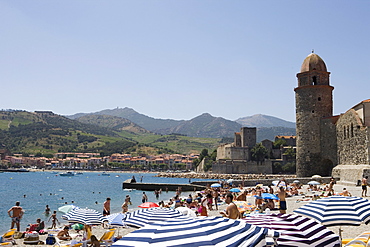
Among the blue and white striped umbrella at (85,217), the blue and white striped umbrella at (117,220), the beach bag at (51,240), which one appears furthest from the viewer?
the blue and white striped umbrella at (85,217)

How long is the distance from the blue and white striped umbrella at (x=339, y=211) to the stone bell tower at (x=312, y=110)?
2977 centimetres

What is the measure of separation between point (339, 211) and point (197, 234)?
478cm

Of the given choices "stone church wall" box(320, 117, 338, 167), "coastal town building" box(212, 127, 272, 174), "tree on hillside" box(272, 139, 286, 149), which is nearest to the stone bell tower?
"stone church wall" box(320, 117, 338, 167)

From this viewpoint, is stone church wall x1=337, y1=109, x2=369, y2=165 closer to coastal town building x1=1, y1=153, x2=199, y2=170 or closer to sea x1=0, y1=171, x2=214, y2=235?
sea x1=0, y1=171, x2=214, y2=235

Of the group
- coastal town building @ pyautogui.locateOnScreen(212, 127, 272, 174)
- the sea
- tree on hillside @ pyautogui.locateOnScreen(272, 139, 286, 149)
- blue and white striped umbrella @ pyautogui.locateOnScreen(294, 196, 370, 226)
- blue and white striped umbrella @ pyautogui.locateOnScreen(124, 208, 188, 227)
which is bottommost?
the sea

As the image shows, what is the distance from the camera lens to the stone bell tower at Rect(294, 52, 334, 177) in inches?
1474

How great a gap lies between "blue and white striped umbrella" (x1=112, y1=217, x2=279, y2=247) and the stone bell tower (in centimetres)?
3381

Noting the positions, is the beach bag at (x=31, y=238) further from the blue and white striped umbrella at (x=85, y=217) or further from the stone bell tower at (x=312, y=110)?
the stone bell tower at (x=312, y=110)

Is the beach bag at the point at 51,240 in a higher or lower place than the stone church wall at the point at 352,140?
lower

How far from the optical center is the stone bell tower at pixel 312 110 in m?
37.4

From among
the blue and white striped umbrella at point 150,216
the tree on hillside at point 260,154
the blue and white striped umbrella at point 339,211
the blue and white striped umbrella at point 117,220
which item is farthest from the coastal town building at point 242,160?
the blue and white striped umbrella at point 150,216

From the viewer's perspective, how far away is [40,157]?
161 metres

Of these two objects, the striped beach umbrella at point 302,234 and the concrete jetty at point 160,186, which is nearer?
the striped beach umbrella at point 302,234

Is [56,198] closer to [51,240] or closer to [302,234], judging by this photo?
[51,240]
